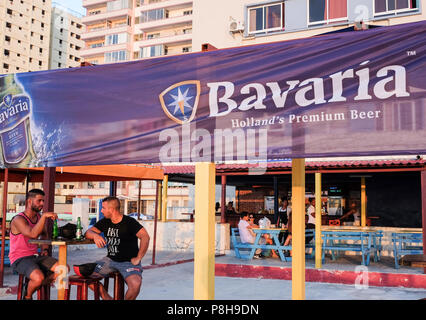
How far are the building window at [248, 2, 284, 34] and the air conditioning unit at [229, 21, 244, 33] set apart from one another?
13.4 inches

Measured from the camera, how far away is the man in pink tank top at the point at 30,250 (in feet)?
16.4

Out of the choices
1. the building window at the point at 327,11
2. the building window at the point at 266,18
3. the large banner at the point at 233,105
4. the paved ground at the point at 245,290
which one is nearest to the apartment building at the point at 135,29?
the building window at the point at 266,18

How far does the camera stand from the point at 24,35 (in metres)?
70.8

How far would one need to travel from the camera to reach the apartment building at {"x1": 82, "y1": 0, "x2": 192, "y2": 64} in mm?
57438

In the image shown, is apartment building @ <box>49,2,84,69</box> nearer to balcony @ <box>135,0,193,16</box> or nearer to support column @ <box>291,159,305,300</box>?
balcony @ <box>135,0,193,16</box>

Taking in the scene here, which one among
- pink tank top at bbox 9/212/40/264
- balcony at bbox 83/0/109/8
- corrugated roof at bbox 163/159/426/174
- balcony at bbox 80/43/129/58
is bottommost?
pink tank top at bbox 9/212/40/264

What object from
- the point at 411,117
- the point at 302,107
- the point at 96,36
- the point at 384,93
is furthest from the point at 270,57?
the point at 96,36

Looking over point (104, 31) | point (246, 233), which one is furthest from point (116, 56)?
point (246, 233)

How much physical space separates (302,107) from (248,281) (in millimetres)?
6580

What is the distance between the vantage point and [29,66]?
7075 cm

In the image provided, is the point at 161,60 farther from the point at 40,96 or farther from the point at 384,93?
the point at 384,93

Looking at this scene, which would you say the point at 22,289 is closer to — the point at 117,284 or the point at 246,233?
the point at 117,284

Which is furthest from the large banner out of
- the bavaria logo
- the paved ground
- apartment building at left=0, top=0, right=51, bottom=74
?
apartment building at left=0, top=0, right=51, bottom=74

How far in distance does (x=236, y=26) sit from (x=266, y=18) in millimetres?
1283
